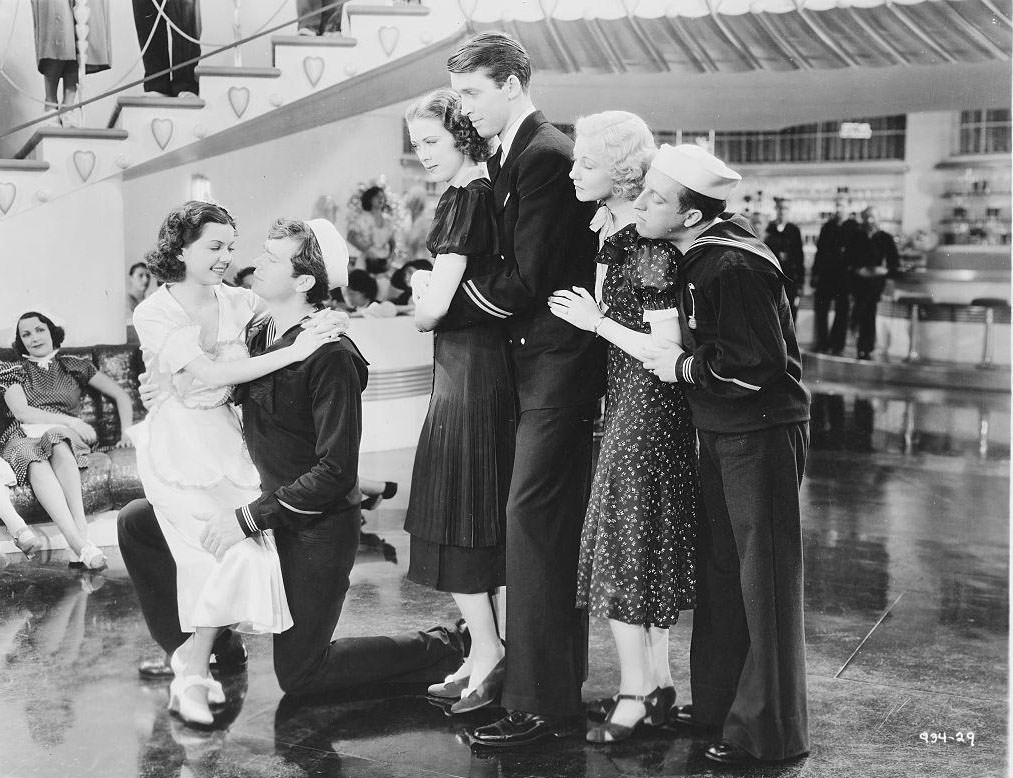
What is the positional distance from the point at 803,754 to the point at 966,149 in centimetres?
1215

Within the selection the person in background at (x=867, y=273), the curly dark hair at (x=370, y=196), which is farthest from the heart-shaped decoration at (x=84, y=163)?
the person in background at (x=867, y=273)

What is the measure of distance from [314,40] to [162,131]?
83cm

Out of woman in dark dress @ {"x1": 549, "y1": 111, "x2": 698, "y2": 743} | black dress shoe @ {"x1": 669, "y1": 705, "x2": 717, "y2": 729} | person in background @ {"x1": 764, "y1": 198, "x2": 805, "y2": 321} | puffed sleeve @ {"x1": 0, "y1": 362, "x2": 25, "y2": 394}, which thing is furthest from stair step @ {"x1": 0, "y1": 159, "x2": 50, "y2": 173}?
person in background @ {"x1": 764, "y1": 198, "x2": 805, "y2": 321}

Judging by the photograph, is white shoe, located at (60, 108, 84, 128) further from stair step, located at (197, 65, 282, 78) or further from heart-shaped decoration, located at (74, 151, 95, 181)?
stair step, located at (197, 65, 282, 78)

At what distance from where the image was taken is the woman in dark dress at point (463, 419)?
8.64 feet

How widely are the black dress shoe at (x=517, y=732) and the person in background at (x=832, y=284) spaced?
9.27 metres

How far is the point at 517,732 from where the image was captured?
2.62 meters

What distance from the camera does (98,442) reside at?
5.33 metres

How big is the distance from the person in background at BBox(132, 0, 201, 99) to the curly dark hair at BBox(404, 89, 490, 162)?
3.50 meters

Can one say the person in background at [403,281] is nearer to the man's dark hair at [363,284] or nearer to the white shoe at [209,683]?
the man's dark hair at [363,284]

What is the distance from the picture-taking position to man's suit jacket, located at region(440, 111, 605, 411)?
8.52ft

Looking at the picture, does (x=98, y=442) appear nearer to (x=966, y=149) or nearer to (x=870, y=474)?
(x=870, y=474)

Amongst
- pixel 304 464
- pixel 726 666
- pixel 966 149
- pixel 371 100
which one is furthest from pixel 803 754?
pixel 966 149

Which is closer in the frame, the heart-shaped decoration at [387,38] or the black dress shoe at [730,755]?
the black dress shoe at [730,755]
